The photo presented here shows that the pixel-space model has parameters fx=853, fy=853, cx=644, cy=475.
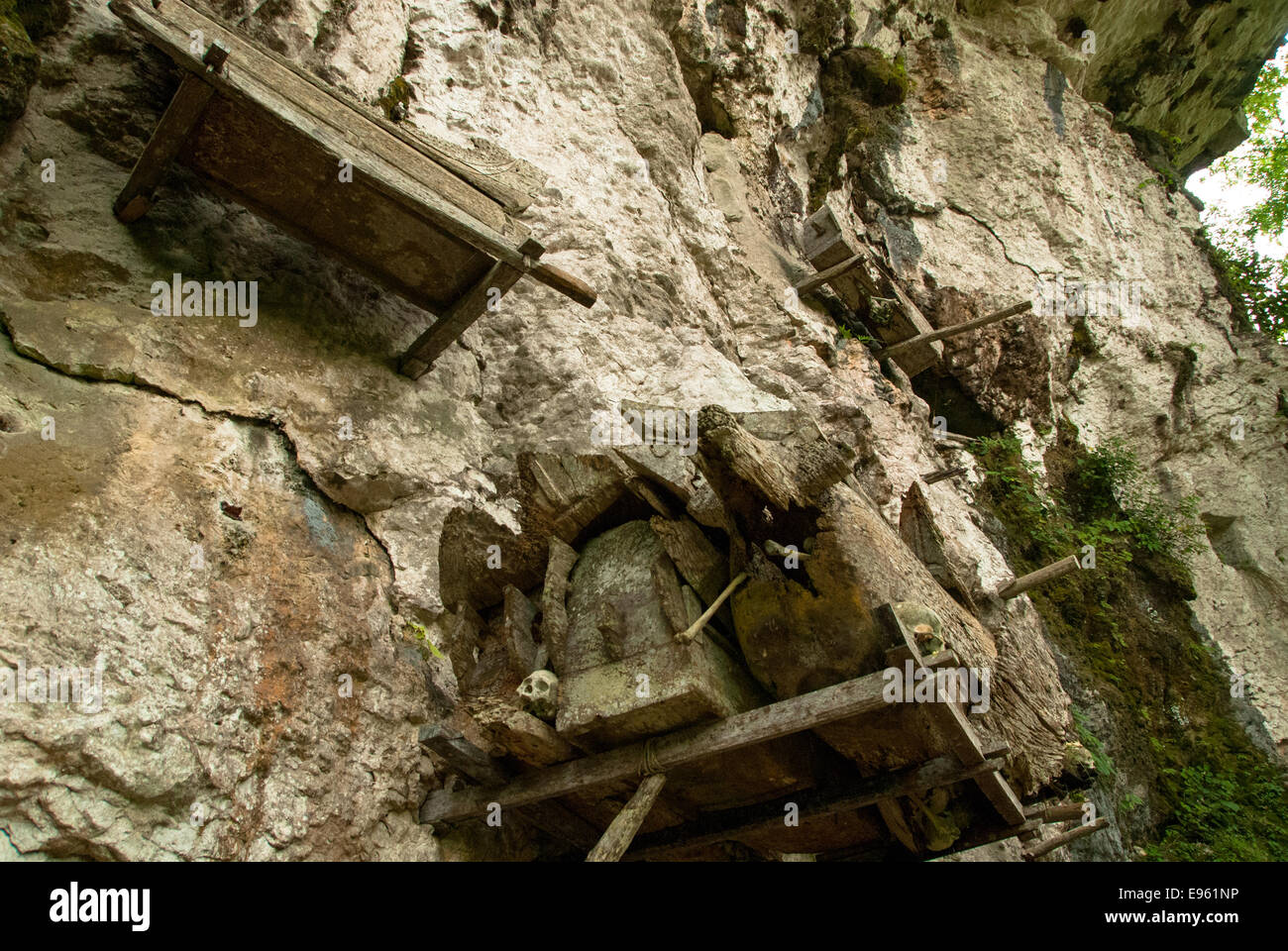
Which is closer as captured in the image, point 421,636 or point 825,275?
point 421,636

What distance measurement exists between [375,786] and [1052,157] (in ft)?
49.7

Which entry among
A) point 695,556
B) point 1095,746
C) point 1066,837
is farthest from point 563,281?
point 1095,746

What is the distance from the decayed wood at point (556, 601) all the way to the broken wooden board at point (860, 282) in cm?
586

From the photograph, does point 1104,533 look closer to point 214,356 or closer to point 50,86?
point 214,356

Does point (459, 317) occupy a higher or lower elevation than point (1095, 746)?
higher

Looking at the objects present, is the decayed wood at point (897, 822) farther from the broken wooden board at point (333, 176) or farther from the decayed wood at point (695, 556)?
the broken wooden board at point (333, 176)

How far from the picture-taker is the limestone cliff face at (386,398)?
3.74 metres

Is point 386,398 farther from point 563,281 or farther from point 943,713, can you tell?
point 943,713

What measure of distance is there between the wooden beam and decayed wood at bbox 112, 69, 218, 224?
4391mm

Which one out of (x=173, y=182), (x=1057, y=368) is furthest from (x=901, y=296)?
(x=173, y=182)

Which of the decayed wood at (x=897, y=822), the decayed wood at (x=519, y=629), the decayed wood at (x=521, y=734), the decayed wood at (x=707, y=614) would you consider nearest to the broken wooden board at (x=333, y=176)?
the decayed wood at (x=519, y=629)

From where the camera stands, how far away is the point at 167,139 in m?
4.29

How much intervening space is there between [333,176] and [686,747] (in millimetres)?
3470

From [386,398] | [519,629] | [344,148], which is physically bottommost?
[519,629]
